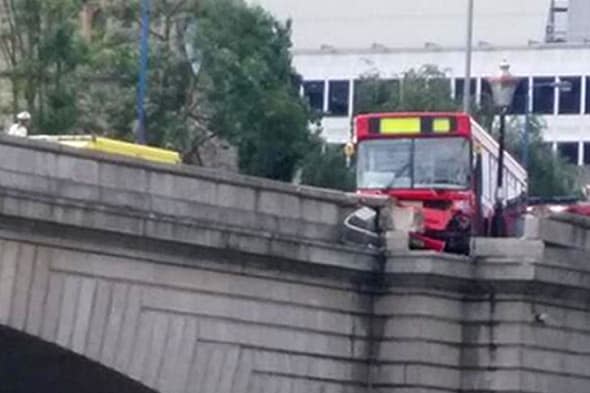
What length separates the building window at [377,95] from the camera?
89.0 meters

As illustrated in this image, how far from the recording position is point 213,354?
3738cm

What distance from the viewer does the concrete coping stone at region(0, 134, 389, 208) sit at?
115 feet

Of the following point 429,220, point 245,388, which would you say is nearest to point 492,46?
point 429,220

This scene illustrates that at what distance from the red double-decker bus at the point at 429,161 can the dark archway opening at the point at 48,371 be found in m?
9.21

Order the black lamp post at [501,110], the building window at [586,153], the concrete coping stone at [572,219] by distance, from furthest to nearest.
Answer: the building window at [586,153] → the black lamp post at [501,110] → the concrete coping stone at [572,219]

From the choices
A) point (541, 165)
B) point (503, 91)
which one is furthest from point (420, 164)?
point (541, 165)

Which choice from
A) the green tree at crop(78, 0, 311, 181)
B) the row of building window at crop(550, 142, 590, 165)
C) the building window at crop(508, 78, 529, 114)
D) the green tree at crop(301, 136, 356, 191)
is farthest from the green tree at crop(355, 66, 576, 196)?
the row of building window at crop(550, 142, 590, 165)

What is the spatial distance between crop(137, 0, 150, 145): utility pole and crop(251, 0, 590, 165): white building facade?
3545 cm

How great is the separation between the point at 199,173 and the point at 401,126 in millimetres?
14298

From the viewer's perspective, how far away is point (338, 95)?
11250 centimetres

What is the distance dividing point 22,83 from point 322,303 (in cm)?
3346

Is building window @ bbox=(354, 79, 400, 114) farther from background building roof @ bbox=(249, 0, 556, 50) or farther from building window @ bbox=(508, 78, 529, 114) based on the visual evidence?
background building roof @ bbox=(249, 0, 556, 50)

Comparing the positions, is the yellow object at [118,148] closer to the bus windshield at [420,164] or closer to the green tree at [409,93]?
the bus windshield at [420,164]

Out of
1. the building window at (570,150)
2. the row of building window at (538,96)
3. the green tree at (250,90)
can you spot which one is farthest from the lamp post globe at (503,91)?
the building window at (570,150)
